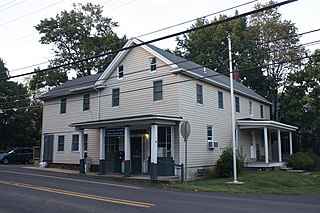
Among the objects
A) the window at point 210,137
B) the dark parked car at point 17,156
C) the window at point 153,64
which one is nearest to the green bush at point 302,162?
the window at point 210,137

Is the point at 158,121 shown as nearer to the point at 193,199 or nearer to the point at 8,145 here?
the point at 193,199

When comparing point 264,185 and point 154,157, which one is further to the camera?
point 154,157

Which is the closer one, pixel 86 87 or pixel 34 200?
pixel 34 200

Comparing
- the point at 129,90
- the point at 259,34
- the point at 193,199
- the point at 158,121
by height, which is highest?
the point at 259,34

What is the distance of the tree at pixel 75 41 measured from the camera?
4344cm

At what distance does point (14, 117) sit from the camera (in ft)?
145

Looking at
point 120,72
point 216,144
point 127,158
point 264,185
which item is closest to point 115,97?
point 120,72

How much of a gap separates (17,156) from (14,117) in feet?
34.2

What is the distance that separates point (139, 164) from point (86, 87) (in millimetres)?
7764

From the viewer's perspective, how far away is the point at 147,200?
1132cm

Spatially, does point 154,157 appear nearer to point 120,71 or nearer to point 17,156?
point 120,71

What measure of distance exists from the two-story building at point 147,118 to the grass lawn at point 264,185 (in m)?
2.45

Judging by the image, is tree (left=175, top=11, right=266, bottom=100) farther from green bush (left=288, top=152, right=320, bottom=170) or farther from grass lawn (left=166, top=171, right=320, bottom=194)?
grass lawn (left=166, top=171, right=320, bottom=194)


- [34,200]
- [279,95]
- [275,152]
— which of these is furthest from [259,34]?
[34,200]
